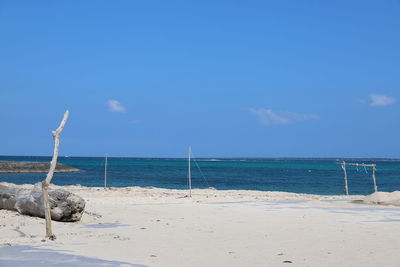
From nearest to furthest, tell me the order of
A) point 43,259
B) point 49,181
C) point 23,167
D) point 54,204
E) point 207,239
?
point 43,259 → point 207,239 → point 49,181 → point 54,204 → point 23,167

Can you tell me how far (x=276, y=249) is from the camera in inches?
344

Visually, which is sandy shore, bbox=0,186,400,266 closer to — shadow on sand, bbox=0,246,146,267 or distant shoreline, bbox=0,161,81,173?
shadow on sand, bbox=0,246,146,267

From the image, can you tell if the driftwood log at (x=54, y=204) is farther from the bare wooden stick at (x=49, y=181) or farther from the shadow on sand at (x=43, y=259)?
the shadow on sand at (x=43, y=259)

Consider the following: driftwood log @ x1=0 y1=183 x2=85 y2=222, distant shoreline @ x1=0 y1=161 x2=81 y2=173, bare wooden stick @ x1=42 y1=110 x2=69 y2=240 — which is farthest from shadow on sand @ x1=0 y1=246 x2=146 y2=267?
distant shoreline @ x1=0 y1=161 x2=81 y2=173

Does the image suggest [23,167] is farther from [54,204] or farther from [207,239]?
[207,239]

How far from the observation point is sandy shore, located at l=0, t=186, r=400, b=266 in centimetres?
770

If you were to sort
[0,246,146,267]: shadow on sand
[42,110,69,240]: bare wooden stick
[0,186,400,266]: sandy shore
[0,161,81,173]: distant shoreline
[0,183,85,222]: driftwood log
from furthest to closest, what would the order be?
[0,161,81,173]: distant shoreline → [0,183,85,222]: driftwood log → [42,110,69,240]: bare wooden stick → [0,186,400,266]: sandy shore → [0,246,146,267]: shadow on sand

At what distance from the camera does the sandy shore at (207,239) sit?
303 inches

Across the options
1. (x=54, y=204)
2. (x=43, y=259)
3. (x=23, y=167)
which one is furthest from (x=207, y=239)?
(x=23, y=167)

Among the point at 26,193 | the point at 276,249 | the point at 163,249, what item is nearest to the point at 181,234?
the point at 163,249

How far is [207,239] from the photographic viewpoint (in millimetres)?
9969

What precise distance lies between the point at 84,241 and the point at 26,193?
5.15 meters

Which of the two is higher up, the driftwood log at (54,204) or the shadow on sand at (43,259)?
the driftwood log at (54,204)

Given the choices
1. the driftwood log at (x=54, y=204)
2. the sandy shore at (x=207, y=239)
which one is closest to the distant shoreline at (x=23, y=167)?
the driftwood log at (x=54, y=204)
